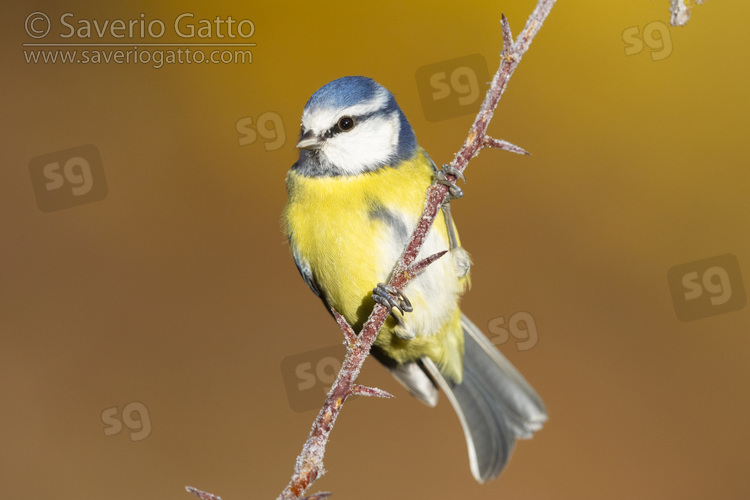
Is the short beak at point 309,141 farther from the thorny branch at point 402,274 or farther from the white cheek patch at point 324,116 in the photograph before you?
the thorny branch at point 402,274

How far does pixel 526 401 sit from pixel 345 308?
2.48ft

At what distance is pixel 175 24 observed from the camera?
3445 millimetres

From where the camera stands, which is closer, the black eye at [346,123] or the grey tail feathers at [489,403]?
the black eye at [346,123]

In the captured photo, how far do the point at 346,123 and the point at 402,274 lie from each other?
984mm

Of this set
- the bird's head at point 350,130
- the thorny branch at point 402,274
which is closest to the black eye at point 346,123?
the bird's head at point 350,130

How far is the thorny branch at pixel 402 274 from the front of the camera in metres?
0.75

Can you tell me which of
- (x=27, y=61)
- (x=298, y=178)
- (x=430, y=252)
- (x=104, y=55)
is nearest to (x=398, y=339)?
(x=430, y=252)

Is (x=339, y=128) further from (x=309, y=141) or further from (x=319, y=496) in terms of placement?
(x=319, y=496)

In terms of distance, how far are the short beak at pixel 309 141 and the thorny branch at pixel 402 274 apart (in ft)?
2.81

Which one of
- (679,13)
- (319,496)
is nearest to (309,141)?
(679,13)

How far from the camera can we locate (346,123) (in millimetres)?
1858

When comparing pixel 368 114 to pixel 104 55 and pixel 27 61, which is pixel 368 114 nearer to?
pixel 104 55

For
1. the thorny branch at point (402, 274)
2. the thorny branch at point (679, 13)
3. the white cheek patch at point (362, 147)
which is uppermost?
the white cheek patch at point (362, 147)

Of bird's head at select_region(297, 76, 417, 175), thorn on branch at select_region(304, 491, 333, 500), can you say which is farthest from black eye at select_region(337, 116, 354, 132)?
thorn on branch at select_region(304, 491, 333, 500)
